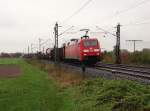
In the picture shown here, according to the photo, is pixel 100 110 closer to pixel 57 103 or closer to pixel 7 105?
pixel 57 103

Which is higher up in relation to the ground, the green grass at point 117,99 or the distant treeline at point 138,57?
the distant treeline at point 138,57

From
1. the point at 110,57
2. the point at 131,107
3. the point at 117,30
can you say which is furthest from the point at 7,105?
the point at 110,57

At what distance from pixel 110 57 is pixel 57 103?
166ft

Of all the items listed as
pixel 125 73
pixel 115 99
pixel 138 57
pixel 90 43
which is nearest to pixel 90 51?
pixel 90 43

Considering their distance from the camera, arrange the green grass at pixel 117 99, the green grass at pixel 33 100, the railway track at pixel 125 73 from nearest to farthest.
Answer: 1. the green grass at pixel 117 99
2. the green grass at pixel 33 100
3. the railway track at pixel 125 73

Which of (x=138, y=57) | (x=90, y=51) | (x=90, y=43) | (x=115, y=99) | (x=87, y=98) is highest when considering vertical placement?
(x=90, y=43)

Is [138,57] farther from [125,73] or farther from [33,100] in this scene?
[33,100]

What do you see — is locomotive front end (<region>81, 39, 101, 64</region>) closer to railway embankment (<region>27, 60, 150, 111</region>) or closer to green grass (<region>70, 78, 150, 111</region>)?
railway embankment (<region>27, 60, 150, 111</region>)

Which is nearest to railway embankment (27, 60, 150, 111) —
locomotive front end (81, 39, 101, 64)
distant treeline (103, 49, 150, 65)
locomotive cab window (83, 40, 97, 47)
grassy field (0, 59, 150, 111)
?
grassy field (0, 59, 150, 111)

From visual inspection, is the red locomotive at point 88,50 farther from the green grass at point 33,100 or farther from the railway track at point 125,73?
the green grass at point 33,100

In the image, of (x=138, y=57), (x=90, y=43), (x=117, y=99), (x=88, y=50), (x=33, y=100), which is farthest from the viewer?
(x=138, y=57)

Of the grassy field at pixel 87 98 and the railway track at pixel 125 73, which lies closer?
the grassy field at pixel 87 98

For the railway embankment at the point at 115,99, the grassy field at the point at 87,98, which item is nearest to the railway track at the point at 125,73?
the grassy field at the point at 87,98

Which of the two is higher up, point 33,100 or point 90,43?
point 90,43
